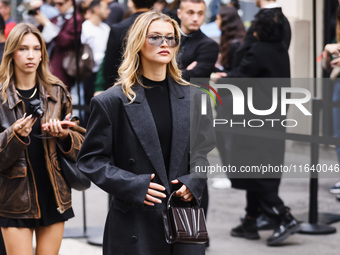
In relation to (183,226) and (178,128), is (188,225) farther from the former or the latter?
(178,128)

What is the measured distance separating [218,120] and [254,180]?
0.83m

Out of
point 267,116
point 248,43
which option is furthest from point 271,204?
point 248,43

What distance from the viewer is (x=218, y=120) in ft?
24.3

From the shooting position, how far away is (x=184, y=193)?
3.90 m

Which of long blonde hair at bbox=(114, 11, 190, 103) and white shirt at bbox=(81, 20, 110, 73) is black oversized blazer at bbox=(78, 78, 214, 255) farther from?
white shirt at bbox=(81, 20, 110, 73)

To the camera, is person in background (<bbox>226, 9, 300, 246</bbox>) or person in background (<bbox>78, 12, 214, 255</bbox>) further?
person in background (<bbox>226, 9, 300, 246</bbox>)

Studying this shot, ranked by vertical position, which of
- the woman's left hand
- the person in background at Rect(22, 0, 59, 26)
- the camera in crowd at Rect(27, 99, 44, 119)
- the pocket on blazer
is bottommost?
the pocket on blazer

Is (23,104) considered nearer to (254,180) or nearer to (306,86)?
(254,180)

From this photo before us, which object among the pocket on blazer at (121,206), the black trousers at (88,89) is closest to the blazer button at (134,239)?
the pocket on blazer at (121,206)

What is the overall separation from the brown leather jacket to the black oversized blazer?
0.91 m

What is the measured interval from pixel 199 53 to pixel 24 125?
2.09m

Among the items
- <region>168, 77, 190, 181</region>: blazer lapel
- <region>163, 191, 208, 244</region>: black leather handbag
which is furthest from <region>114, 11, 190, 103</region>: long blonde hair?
<region>163, 191, 208, 244</region>: black leather handbag

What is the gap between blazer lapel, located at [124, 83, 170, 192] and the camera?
12.8 feet

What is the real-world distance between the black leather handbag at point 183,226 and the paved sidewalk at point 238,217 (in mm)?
2805
